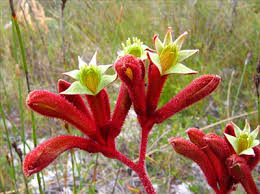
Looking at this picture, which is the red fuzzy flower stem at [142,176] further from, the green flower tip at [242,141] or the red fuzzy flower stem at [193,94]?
the green flower tip at [242,141]

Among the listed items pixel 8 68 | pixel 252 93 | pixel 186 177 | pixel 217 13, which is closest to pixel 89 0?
pixel 8 68

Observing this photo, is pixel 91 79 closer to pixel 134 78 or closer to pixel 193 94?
pixel 134 78

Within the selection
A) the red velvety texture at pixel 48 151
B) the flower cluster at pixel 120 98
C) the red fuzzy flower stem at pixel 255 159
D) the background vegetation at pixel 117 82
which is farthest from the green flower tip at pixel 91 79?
the background vegetation at pixel 117 82

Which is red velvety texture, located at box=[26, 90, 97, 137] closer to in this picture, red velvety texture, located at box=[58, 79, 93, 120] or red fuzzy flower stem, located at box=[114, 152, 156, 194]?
red velvety texture, located at box=[58, 79, 93, 120]

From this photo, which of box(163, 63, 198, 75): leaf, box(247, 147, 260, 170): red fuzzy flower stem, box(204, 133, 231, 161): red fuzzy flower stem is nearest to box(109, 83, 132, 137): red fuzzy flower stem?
box(163, 63, 198, 75): leaf

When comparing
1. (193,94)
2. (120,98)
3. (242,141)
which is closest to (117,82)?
(120,98)

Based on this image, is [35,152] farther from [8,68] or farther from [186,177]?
[8,68]
